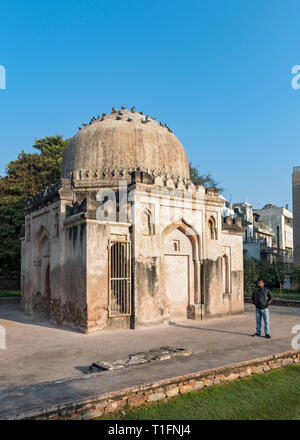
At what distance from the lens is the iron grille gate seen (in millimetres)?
11570

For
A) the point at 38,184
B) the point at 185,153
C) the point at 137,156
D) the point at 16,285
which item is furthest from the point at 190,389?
the point at 16,285

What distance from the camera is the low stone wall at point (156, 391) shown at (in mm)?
4613

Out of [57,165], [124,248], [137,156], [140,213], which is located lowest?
[124,248]

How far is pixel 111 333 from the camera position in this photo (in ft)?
35.4

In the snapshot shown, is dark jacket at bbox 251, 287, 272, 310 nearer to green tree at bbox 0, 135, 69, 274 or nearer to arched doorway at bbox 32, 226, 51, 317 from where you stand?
arched doorway at bbox 32, 226, 51, 317

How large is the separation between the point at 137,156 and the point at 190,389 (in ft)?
34.8

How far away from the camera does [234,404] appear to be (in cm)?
536

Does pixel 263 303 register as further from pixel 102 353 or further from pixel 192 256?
pixel 192 256

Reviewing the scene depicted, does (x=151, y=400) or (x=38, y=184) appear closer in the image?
(x=151, y=400)

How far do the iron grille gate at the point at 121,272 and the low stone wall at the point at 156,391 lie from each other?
5382mm

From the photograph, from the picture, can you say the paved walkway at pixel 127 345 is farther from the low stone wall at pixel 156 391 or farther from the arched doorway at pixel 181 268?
the arched doorway at pixel 181 268

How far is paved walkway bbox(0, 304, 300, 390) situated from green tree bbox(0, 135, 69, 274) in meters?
9.56

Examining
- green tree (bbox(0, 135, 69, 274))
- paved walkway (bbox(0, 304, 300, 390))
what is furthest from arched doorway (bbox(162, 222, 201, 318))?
green tree (bbox(0, 135, 69, 274))
